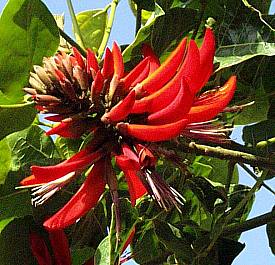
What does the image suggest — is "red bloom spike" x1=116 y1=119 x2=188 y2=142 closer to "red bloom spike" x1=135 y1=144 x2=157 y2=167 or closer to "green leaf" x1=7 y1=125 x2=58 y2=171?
"red bloom spike" x1=135 y1=144 x2=157 y2=167

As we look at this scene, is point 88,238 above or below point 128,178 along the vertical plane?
below

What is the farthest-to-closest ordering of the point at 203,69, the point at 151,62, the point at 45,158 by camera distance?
the point at 45,158, the point at 151,62, the point at 203,69

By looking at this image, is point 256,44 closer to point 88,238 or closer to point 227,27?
point 227,27

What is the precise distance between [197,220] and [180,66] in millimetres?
371

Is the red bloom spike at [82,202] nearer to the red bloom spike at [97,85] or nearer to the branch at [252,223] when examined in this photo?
the red bloom spike at [97,85]

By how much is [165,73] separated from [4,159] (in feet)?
0.89

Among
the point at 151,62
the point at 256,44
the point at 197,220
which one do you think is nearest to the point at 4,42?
the point at 151,62

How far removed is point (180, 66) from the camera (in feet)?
2.57

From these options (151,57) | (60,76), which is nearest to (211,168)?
(151,57)

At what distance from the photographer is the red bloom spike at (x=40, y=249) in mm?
941

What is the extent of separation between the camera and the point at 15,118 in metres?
0.88

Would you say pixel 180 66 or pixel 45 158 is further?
pixel 45 158

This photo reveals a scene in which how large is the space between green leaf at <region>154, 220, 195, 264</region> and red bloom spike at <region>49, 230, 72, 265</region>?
0.33 feet

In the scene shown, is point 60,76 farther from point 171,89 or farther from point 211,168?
point 211,168
